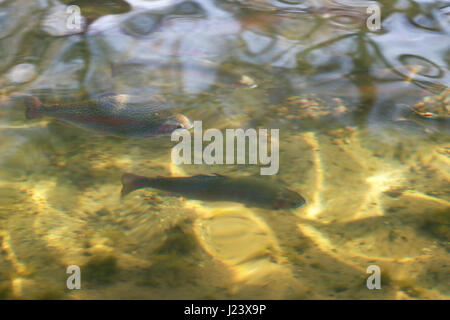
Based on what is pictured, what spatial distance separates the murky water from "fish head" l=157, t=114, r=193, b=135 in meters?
0.09

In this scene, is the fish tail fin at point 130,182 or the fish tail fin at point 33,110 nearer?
the fish tail fin at point 130,182

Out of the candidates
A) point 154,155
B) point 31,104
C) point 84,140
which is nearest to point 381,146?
point 154,155

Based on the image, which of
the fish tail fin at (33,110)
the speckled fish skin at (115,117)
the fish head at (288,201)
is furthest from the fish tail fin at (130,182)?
the fish tail fin at (33,110)

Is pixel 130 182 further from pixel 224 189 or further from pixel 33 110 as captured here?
pixel 33 110

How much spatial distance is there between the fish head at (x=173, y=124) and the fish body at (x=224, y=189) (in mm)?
539

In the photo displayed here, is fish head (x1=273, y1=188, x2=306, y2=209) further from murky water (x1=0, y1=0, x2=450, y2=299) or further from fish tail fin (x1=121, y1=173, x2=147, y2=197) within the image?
fish tail fin (x1=121, y1=173, x2=147, y2=197)

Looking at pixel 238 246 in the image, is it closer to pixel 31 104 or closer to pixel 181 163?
pixel 181 163

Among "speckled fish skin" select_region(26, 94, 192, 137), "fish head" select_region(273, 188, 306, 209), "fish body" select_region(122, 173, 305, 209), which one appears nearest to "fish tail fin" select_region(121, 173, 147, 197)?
"fish body" select_region(122, 173, 305, 209)

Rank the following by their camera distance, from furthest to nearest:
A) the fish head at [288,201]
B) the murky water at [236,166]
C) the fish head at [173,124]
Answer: the fish head at [173,124] < the fish head at [288,201] < the murky water at [236,166]

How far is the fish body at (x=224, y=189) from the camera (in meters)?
2.17

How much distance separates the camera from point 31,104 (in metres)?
2.87

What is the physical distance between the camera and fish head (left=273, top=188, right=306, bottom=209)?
2160 mm

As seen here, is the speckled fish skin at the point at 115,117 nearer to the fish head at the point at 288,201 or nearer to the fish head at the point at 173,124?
the fish head at the point at 173,124

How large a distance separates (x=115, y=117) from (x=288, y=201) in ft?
4.63
